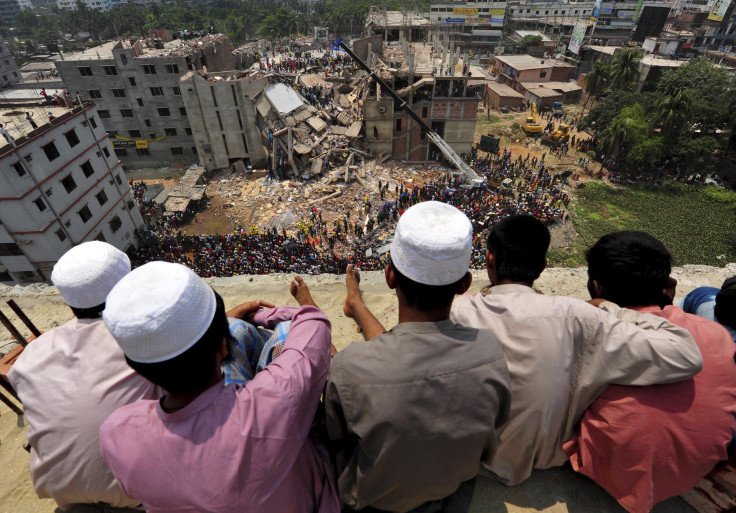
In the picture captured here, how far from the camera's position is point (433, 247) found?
1820 millimetres

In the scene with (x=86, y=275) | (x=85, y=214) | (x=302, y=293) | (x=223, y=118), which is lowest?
(x=85, y=214)

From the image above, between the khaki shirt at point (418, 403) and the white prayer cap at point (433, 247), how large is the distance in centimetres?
29

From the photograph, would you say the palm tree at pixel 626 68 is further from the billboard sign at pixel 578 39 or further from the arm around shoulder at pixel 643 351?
the arm around shoulder at pixel 643 351

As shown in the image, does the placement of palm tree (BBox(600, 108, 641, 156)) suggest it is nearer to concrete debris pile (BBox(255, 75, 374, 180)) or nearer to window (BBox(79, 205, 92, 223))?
concrete debris pile (BBox(255, 75, 374, 180))

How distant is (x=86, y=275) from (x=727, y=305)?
14.7 feet

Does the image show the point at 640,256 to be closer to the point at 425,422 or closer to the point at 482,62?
the point at 425,422

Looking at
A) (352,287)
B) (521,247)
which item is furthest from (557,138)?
(521,247)

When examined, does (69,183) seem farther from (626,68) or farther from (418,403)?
(626,68)

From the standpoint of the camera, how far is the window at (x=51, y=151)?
1386 centimetres

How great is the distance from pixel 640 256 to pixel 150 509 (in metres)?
3.35

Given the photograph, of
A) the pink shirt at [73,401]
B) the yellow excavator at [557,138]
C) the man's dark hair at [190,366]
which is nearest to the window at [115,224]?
the pink shirt at [73,401]

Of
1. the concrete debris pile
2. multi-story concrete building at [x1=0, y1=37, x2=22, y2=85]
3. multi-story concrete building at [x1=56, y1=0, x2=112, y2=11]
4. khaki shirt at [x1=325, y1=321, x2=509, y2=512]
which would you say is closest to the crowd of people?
the concrete debris pile

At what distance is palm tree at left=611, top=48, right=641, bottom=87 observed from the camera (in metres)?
29.8

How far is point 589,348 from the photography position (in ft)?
7.30
